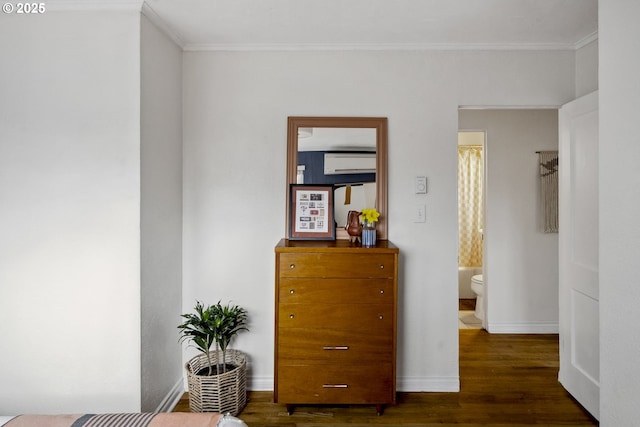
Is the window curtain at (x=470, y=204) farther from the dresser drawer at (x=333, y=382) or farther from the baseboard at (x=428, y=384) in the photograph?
the dresser drawer at (x=333, y=382)

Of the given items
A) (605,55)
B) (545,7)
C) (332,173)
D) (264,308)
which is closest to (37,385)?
(264,308)

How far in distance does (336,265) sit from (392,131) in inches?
42.8

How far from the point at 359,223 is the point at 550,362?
210 cm

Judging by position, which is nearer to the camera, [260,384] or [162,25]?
[162,25]

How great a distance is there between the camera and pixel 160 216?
2.60m

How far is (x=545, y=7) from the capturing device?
2.37m

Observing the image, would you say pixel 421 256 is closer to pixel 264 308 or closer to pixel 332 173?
pixel 332 173

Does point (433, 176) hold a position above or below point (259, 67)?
below

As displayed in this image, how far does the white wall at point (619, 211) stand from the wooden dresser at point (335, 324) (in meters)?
1.11

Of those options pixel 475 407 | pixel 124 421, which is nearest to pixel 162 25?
pixel 124 421

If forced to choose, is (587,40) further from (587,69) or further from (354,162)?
(354,162)

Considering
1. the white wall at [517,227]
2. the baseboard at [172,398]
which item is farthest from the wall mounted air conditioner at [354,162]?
the baseboard at [172,398]

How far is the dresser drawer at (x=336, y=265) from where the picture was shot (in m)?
2.53

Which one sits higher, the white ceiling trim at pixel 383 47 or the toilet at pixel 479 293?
the white ceiling trim at pixel 383 47
